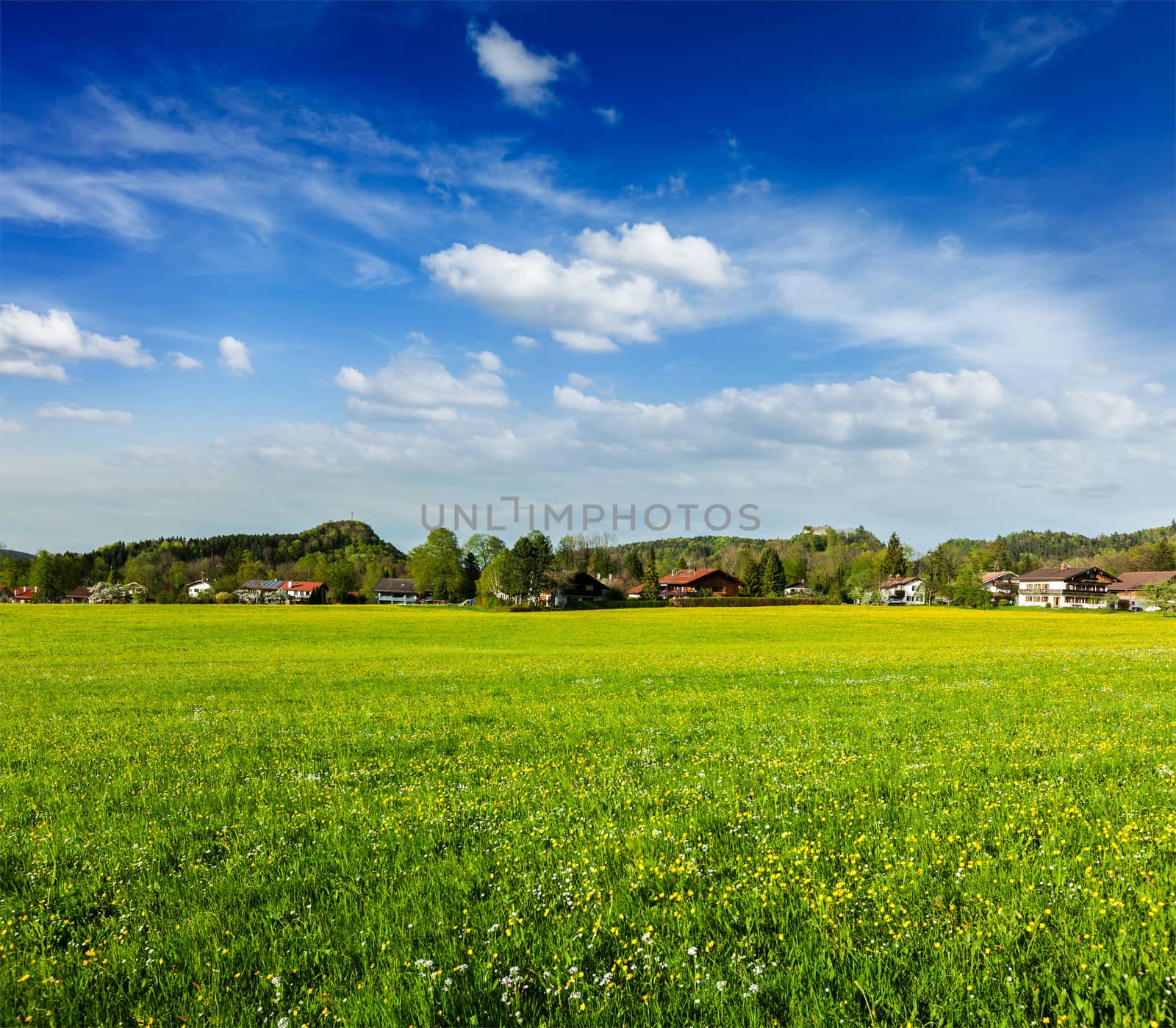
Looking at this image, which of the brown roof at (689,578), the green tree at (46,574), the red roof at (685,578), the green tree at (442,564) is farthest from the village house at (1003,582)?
the green tree at (46,574)

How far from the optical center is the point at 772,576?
16638 centimetres

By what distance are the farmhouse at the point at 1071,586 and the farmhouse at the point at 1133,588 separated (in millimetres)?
2084

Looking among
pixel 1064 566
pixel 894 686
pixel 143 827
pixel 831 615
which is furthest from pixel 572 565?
pixel 143 827

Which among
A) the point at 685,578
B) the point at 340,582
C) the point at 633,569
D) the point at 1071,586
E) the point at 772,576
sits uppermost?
the point at 633,569

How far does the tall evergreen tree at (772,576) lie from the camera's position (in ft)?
542

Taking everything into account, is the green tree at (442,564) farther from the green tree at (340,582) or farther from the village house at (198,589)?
the village house at (198,589)

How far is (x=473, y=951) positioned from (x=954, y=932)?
417 cm

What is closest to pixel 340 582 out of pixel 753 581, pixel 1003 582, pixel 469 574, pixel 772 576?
pixel 469 574

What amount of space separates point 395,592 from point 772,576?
107 metres

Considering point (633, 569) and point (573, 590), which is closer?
point (573, 590)

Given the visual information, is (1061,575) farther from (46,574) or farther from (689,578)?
(46,574)

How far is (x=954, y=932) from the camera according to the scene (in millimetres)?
5668

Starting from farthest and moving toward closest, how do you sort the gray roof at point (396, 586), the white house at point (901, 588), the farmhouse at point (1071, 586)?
the gray roof at point (396, 586) < the white house at point (901, 588) < the farmhouse at point (1071, 586)

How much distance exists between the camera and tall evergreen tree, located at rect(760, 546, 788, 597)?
542 ft
